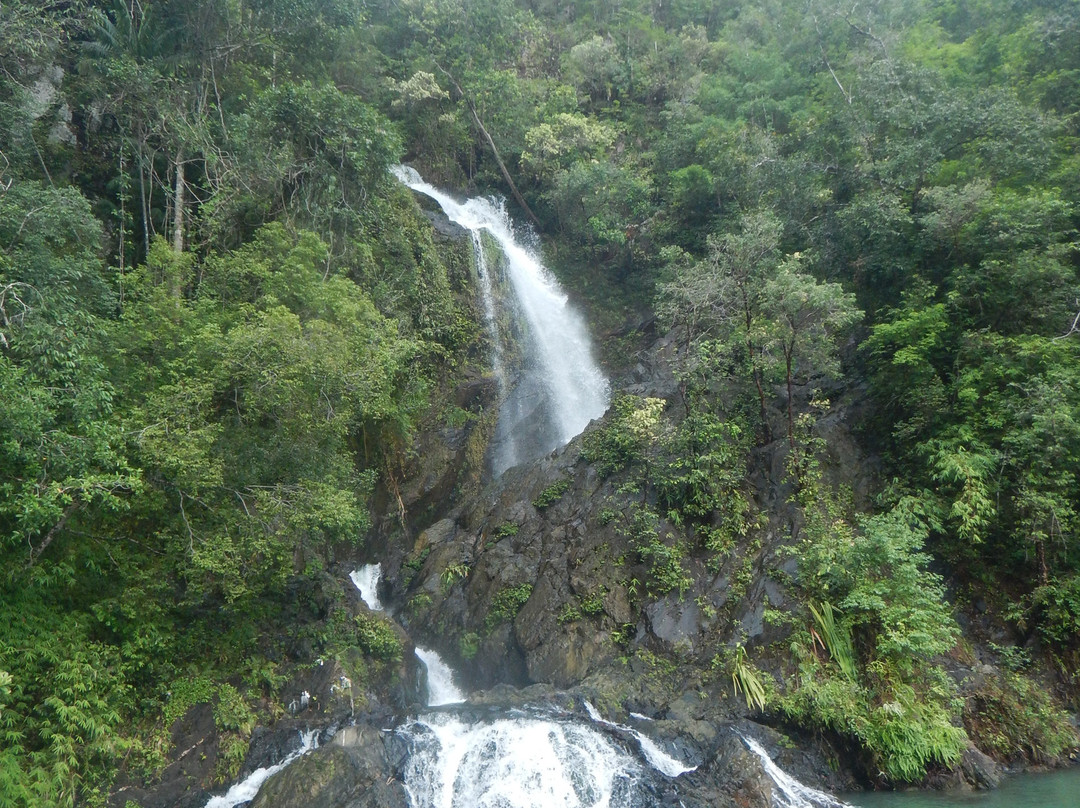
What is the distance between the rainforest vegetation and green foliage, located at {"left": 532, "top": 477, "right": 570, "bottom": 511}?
4.42ft

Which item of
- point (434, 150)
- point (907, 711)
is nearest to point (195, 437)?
point (907, 711)

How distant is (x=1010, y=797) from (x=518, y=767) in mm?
6871

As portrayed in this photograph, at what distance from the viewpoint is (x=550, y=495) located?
1617 centimetres

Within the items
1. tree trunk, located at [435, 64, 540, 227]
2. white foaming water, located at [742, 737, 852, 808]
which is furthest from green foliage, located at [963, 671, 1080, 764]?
tree trunk, located at [435, 64, 540, 227]

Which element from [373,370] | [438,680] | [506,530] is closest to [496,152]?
[506,530]

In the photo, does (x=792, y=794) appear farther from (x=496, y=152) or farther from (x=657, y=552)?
(x=496, y=152)

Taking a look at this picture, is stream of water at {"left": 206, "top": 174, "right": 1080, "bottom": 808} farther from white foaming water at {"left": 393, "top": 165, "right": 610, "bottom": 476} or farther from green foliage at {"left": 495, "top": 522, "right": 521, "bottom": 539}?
white foaming water at {"left": 393, "top": 165, "right": 610, "bottom": 476}

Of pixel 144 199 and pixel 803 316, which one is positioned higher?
pixel 803 316

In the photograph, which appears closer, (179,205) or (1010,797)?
(1010,797)

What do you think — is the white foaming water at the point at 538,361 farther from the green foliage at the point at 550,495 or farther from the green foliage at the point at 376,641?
the green foliage at the point at 376,641

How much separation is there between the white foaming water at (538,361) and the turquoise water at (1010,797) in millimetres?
12040

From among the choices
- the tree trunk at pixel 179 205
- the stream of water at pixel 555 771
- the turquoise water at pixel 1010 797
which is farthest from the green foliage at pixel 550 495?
the tree trunk at pixel 179 205

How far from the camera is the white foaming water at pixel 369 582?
16094mm

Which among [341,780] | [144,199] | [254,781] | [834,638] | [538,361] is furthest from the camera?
[538,361]
